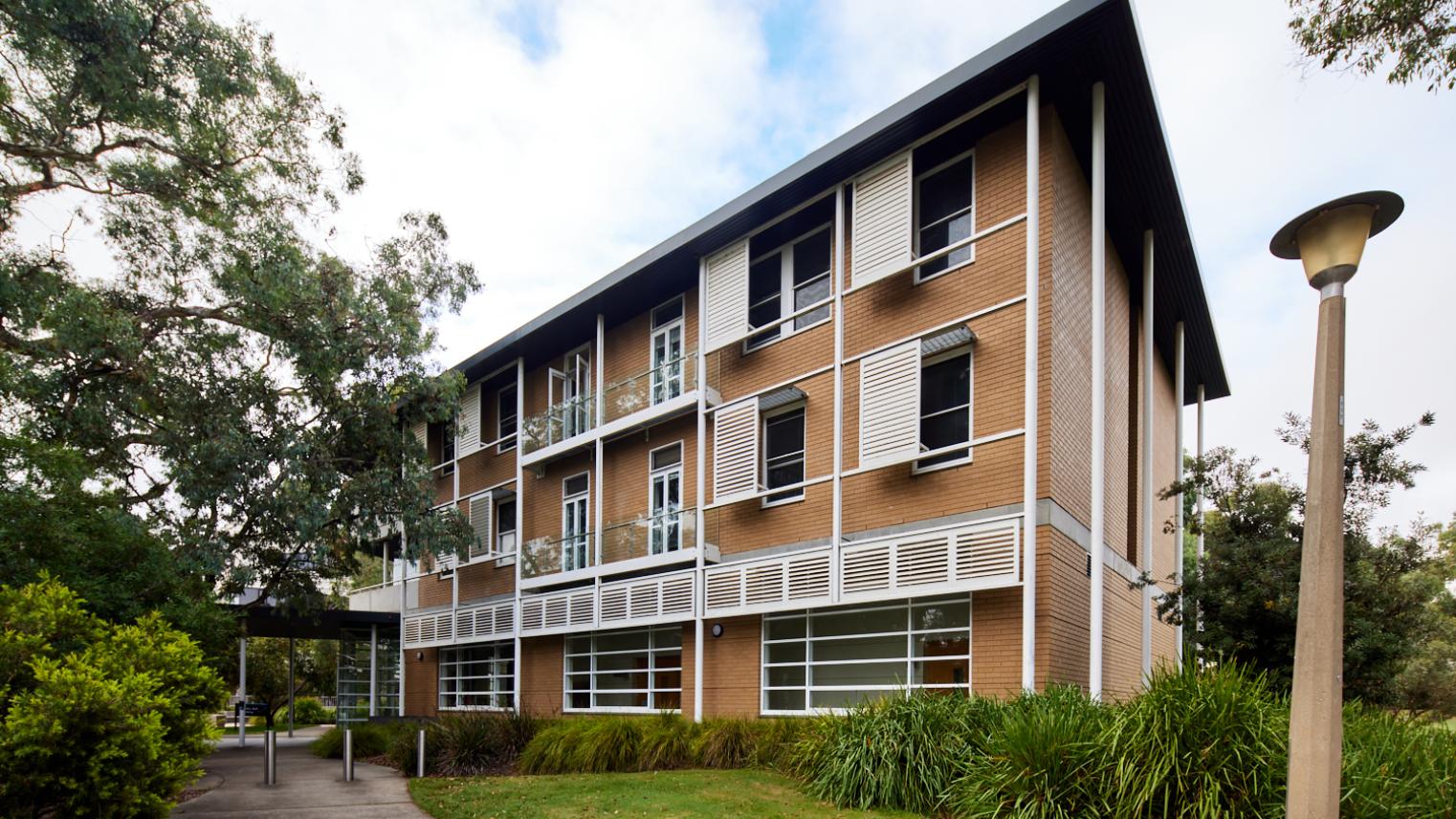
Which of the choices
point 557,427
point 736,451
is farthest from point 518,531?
point 736,451

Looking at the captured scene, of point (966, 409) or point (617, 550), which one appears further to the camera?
point (617, 550)

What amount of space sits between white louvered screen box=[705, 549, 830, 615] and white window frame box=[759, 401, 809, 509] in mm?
1238

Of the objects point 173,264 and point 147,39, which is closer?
point 147,39

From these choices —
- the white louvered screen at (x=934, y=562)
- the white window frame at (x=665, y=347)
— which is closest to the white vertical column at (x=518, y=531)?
the white window frame at (x=665, y=347)

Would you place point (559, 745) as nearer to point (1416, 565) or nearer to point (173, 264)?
point (173, 264)

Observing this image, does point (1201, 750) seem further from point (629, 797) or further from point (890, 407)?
point (890, 407)

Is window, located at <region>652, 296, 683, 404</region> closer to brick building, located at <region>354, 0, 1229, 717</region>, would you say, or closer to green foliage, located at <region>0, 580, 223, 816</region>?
brick building, located at <region>354, 0, 1229, 717</region>

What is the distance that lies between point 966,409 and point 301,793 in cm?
1113

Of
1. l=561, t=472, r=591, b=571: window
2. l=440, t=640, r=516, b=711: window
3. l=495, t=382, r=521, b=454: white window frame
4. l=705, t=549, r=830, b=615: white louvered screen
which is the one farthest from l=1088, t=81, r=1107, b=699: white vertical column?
l=495, t=382, r=521, b=454: white window frame

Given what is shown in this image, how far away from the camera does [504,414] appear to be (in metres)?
25.9

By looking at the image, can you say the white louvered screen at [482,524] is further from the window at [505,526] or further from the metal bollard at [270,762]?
the metal bollard at [270,762]

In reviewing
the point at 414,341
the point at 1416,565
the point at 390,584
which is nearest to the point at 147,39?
the point at 414,341

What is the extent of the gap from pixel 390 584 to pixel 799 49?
22.6 m

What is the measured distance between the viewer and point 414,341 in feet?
64.0
